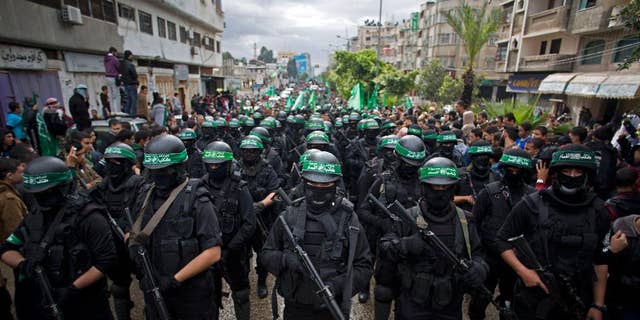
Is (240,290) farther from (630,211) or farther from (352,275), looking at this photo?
(630,211)

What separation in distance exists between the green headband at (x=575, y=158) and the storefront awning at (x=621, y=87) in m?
15.7

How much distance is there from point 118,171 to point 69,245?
1.41m

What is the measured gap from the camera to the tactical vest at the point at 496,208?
3.85 meters

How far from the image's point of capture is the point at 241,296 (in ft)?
13.7

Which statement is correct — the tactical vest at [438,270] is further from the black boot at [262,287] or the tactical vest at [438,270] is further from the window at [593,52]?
the window at [593,52]

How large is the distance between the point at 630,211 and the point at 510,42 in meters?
28.3

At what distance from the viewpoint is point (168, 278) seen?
8.98 ft

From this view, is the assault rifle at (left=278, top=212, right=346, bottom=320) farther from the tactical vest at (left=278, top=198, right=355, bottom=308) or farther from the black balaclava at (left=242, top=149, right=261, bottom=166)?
the black balaclava at (left=242, top=149, right=261, bottom=166)

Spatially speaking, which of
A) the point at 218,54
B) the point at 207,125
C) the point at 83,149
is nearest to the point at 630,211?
the point at 83,149

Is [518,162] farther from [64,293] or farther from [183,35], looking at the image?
[183,35]

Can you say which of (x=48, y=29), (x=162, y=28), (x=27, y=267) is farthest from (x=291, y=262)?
(x=162, y=28)

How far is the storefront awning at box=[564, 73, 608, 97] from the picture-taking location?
1662cm

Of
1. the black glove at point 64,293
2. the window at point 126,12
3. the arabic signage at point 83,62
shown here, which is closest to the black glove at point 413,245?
the black glove at point 64,293

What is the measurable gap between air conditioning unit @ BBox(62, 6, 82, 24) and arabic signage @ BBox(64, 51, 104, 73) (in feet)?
4.59
